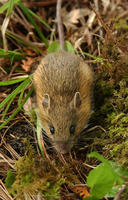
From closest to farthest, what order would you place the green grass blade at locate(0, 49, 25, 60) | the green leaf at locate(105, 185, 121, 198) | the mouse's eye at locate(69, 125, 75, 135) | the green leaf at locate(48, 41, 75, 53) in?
the green leaf at locate(105, 185, 121, 198) < the mouse's eye at locate(69, 125, 75, 135) < the green grass blade at locate(0, 49, 25, 60) < the green leaf at locate(48, 41, 75, 53)

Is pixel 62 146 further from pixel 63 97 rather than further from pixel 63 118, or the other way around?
pixel 63 97

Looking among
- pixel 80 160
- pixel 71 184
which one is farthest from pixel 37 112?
pixel 71 184

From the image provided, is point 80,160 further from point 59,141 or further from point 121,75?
point 121,75

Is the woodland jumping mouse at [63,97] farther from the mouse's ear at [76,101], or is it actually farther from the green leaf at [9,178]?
the green leaf at [9,178]

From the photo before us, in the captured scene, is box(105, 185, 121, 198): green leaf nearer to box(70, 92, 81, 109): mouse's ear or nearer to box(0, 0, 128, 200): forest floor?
box(0, 0, 128, 200): forest floor

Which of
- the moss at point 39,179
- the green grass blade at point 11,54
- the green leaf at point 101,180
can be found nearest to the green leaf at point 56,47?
the green grass blade at point 11,54

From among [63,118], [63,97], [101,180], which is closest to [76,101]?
[63,97]

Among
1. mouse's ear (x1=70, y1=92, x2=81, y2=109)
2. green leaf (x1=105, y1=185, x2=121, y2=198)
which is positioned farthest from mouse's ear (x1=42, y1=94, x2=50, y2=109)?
green leaf (x1=105, y1=185, x2=121, y2=198)
